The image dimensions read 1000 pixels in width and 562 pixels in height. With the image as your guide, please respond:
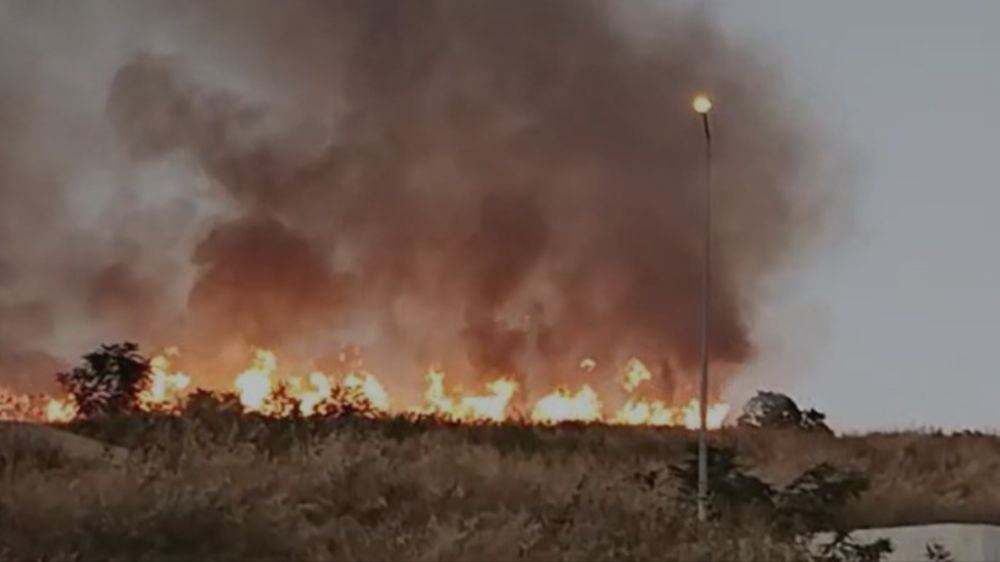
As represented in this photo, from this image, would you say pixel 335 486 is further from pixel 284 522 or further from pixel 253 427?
pixel 253 427

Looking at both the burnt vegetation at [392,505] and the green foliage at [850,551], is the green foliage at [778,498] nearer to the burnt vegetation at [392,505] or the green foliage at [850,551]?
the burnt vegetation at [392,505]

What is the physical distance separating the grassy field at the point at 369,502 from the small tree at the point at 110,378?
8607 millimetres

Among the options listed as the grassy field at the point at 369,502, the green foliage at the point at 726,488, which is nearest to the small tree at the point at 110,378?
the grassy field at the point at 369,502

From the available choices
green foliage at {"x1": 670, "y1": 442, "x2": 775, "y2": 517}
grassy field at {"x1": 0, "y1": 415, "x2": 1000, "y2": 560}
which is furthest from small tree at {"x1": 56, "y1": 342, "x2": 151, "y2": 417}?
green foliage at {"x1": 670, "y1": 442, "x2": 775, "y2": 517}

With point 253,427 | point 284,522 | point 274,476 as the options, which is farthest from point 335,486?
point 253,427

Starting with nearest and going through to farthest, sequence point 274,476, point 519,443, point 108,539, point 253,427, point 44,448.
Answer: point 108,539, point 274,476, point 44,448, point 253,427, point 519,443

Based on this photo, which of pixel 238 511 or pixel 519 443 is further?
pixel 519 443

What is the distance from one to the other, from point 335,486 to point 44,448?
6.60m

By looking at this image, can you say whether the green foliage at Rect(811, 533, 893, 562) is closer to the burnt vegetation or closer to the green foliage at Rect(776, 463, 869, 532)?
the burnt vegetation

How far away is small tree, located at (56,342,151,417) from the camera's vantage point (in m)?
47.2

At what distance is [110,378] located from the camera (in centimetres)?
4806

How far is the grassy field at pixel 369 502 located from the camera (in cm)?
1914

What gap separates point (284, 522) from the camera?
20.7m

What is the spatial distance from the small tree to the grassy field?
28.2 ft
